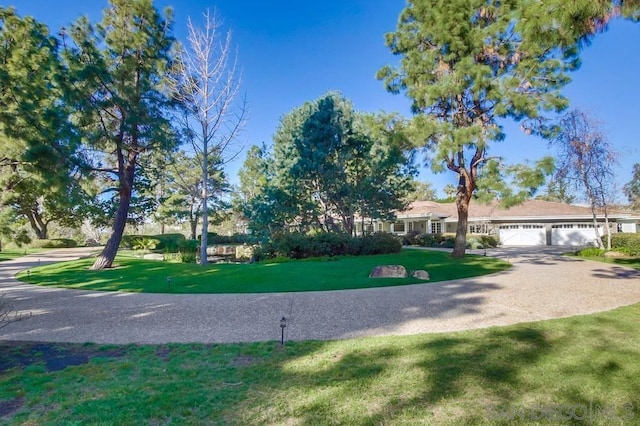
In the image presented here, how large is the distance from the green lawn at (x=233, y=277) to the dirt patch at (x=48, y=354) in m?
4.10

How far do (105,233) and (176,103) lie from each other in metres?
28.6

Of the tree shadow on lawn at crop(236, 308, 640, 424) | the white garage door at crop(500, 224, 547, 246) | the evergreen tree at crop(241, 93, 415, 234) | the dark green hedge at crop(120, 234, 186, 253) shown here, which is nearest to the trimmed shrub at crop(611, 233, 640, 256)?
the white garage door at crop(500, 224, 547, 246)

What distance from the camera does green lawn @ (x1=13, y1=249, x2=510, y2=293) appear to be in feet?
31.1

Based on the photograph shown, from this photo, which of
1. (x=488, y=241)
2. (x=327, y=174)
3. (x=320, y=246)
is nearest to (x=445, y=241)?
(x=488, y=241)

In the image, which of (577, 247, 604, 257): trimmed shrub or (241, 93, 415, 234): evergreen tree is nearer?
(577, 247, 604, 257): trimmed shrub

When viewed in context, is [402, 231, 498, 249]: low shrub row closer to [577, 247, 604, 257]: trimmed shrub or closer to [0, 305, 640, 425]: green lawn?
[577, 247, 604, 257]: trimmed shrub

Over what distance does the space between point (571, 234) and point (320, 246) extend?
23266 millimetres

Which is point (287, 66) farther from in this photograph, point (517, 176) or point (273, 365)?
point (273, 365)

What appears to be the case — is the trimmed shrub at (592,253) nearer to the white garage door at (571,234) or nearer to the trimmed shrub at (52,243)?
the white garage door at (571,234)

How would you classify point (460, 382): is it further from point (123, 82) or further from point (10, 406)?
point (123, 82)

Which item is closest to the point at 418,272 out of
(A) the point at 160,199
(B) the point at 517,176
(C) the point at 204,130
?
(B) the point at 517,176

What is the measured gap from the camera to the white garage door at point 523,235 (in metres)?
28.6

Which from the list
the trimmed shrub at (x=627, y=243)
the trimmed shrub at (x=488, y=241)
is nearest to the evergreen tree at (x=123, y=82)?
the trimmed shrub at (x=488, y=241)

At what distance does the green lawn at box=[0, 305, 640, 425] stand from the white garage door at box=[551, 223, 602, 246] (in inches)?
1091
